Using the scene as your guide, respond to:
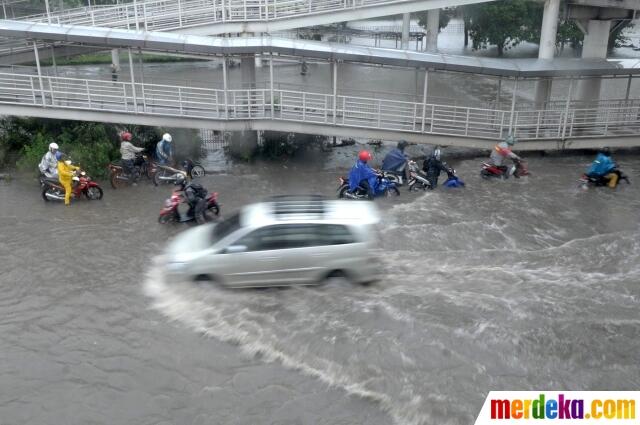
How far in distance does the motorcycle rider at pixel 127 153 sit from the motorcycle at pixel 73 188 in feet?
3.98

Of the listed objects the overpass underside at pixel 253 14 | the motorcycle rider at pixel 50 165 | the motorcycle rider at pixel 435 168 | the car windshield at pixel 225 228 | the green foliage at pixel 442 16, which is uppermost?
the overpass underside at pixel 253 14

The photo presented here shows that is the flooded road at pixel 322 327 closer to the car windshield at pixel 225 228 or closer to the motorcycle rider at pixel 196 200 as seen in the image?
the motorcycle rider at pixel 196 200

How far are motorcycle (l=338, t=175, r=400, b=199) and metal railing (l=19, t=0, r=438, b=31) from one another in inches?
369

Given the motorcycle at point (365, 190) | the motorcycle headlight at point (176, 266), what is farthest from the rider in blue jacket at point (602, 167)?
the motorcycle headlight at point (176, 266)

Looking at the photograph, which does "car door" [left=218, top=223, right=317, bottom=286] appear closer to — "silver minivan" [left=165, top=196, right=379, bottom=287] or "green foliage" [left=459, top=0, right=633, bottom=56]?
"silver minivan" [left=165, top=196, right=379, bottom=287]

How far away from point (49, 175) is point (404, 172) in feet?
30.1

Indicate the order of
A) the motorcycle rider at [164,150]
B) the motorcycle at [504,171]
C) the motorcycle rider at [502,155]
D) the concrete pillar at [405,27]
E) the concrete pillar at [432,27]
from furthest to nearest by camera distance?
the concrete pillar at [405,27] → the concrete pillar at [432,27] → the motorcycle at [504,171] → the motorcycle rider at [502,155] → the motorcycle rider at [164,150]

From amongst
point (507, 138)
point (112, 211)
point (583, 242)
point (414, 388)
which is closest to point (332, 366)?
point (414, 388)

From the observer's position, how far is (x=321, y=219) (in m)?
9.82

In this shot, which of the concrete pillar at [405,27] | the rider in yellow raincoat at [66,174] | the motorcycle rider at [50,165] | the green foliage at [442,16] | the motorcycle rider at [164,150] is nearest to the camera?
the rider in yellow raincoat at [66,174]

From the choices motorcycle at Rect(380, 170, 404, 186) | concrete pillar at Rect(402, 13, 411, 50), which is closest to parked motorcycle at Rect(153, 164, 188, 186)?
motorcycle at Rect(380, 170, 404, 186)

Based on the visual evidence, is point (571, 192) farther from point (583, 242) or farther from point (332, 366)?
point (332, 366)

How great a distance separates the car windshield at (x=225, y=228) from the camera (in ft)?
32.9

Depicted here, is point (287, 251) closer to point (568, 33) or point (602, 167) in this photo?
point (602, 167)
